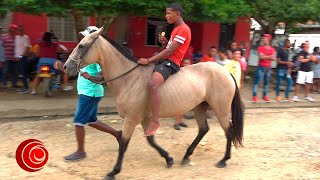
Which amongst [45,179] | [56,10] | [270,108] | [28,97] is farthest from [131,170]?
[270,108]

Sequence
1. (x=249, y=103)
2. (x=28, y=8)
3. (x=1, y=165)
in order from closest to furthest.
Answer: (x=1, y=165) < (x=28, y=8) < (x=249, y=103)

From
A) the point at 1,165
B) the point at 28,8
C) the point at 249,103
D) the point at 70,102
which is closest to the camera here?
the point at 1,165

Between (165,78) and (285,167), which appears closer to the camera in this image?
(165,78)

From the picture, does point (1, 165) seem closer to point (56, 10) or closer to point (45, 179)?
point (45, 179)

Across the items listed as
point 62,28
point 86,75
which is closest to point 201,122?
point 86,75

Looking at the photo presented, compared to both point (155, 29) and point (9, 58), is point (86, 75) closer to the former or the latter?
point (9, 58)

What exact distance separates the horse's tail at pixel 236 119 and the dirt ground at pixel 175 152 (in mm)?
362

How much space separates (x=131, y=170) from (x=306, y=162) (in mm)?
2592

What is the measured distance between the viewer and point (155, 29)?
1438cm

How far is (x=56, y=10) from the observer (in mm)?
6465

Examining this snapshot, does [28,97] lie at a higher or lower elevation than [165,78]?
lower

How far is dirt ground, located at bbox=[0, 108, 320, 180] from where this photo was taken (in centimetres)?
457

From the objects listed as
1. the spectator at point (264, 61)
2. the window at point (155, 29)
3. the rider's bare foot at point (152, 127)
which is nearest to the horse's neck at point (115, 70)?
the rider's bare foot at point (152, 127)

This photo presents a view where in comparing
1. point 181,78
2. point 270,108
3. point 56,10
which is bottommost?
point 270,108
